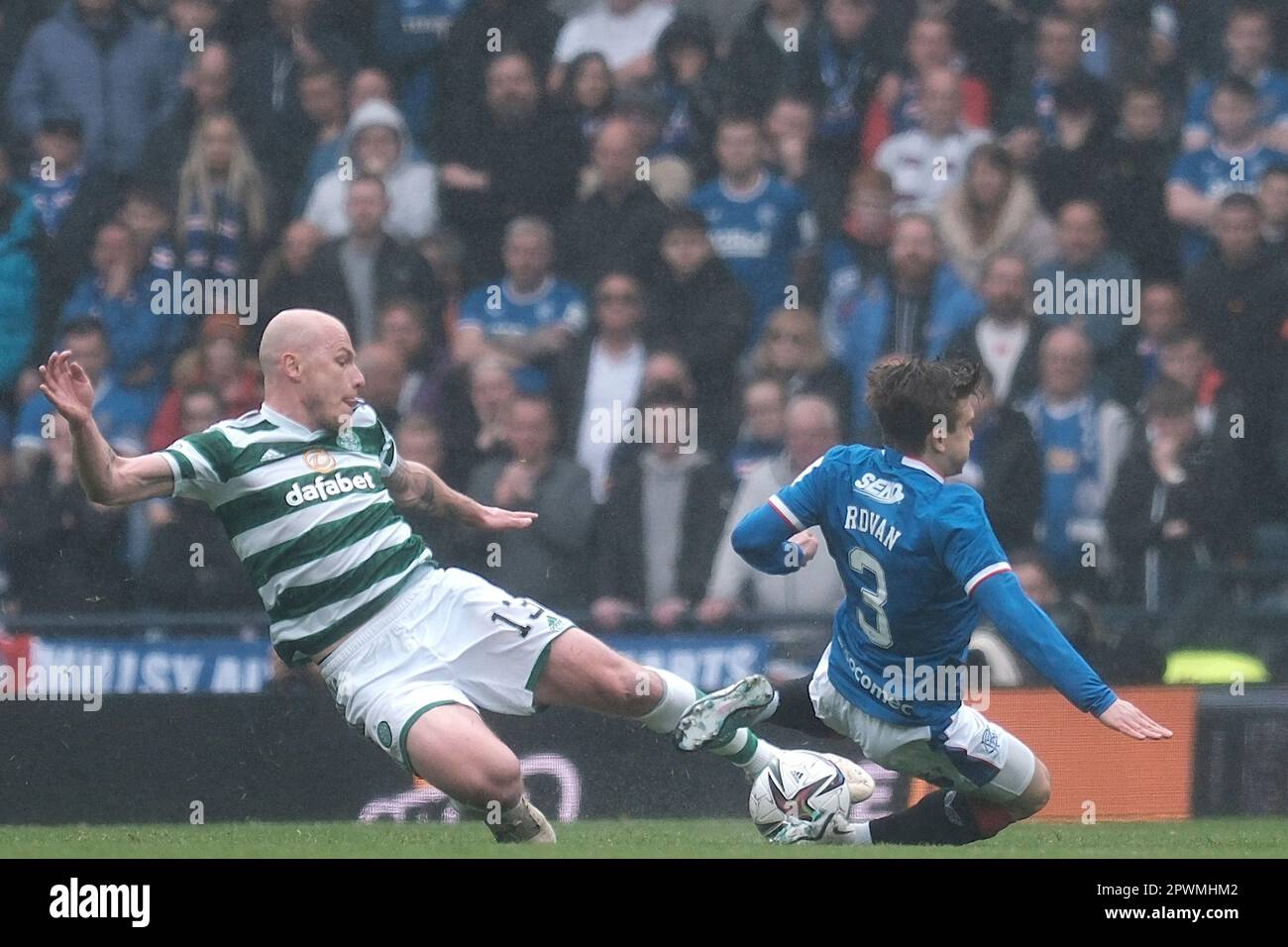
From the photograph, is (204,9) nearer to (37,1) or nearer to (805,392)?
(37,1)

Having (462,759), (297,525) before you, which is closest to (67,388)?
(297,525)

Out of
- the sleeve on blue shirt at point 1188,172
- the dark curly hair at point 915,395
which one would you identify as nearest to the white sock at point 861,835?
the dark curly hair at point 915,395

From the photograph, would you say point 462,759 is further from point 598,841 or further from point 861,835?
point 861,835

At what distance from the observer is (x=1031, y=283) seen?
10.3 m

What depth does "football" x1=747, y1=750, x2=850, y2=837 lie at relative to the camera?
671cm

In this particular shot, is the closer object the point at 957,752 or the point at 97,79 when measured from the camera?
the point at 957,752

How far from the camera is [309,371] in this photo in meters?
6.65

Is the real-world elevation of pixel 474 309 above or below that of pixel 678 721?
above

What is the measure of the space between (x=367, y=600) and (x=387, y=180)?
4777 mm

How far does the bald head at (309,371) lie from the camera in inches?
261

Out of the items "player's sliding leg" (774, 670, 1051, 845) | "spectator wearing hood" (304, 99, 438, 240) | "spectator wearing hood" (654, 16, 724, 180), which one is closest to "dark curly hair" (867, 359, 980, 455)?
"player's sliding leg" (774, 670, 1051, 845)

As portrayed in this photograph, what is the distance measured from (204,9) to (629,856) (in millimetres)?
6662

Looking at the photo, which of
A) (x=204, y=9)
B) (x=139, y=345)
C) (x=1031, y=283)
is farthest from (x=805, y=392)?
(x=204, y=9)

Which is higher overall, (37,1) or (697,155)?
(37,1)
